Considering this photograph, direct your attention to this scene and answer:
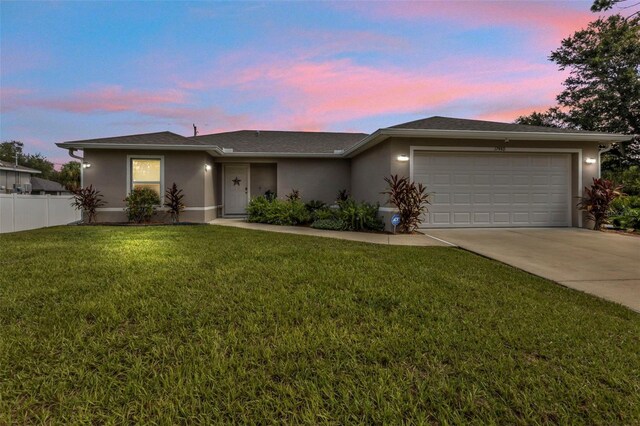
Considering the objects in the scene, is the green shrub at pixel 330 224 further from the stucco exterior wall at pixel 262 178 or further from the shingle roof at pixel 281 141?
the stucco exterior wall at pixel 262 178

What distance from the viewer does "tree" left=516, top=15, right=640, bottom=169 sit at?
18.4 m

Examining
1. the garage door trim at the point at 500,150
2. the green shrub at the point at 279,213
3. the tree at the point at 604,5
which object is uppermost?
the tree at the point at 604,5

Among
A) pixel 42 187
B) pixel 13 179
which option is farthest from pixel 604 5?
pixel 42 187

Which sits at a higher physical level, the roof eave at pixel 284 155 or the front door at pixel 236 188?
the roof eave at pixel 284 155

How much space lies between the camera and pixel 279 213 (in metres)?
10.4

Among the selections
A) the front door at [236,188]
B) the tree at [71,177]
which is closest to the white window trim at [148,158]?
the tree at [71,177]

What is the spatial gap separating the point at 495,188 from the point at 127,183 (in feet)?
38.7

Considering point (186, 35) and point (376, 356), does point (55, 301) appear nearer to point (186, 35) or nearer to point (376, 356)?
point (376, 356)

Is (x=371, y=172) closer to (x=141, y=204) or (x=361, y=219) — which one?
(x=361, y=219)

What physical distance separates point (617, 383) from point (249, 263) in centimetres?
381

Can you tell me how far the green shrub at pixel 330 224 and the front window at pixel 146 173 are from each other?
563 centimetres

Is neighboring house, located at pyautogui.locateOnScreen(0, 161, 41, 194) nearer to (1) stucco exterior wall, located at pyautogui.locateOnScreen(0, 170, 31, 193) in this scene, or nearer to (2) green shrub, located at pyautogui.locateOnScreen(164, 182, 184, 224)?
(1) stucco exterior wall, located at pyautogui.locateOnScreen(0, 170, 31, 193)

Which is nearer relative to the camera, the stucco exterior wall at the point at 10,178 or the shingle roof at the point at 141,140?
the shingle roof at the point at 141,140

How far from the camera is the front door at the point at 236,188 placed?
44.5 feet
